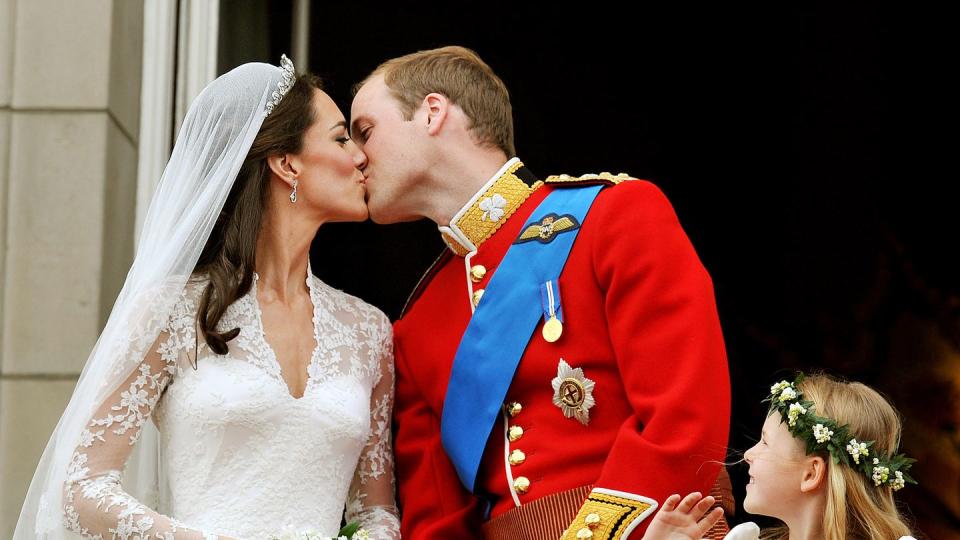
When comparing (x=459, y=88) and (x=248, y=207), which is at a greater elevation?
(x=459, y=88)

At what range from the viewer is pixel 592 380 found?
325cm

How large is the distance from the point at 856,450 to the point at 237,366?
4.54 feet

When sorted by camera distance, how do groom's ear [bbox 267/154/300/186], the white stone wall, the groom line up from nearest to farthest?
the groom, groom's ear [bbox 267/154/300/186], the white stone wall

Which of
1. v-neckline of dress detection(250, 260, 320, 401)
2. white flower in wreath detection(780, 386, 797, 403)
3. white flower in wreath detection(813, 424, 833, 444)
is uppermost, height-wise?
white flower in wreath detection(780, 386, 797, 403)

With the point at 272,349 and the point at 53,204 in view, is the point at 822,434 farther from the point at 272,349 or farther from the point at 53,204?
the point at 53,204

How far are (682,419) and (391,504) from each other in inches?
34.0

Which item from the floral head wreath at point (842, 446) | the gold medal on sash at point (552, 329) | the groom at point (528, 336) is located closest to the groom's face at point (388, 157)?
the groom at point (528, 336)

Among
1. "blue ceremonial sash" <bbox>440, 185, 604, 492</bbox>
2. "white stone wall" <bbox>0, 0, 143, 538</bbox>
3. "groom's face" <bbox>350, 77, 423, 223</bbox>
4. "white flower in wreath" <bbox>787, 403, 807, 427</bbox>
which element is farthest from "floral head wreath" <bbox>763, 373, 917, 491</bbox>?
"white stone wall" <bbox>0, 0, 143, 538</bbox>

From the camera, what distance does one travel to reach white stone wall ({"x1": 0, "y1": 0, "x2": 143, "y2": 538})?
3764mm

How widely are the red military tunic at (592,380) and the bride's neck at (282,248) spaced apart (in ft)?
1.11

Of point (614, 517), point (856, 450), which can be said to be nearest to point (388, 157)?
point (614, 517)

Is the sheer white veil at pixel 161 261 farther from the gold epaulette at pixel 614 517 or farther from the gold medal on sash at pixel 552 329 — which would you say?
the gold epaulette at pixel 614 517

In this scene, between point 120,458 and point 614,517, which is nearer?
point 614,517

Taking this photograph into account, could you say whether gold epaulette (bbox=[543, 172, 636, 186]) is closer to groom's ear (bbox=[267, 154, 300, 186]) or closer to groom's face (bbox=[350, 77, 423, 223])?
groom's face (bbox=[350, 77, 423, 223])
